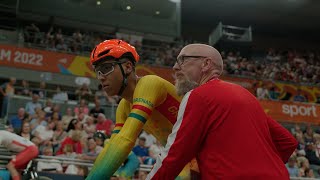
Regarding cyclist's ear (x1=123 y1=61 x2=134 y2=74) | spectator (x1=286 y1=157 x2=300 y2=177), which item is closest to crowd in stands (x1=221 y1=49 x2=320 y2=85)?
spectator (x1=286 y1=157 x2=300 y2=177)

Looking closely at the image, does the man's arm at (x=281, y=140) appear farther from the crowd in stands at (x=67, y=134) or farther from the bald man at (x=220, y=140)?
the crowd in stands at (x=67, y=134)

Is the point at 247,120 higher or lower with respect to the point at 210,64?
lower

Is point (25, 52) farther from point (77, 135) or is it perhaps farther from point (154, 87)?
point (154, 87)

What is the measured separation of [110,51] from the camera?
371 cm

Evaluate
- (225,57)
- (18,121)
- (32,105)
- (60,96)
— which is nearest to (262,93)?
(225,57)

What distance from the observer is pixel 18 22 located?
25375mm

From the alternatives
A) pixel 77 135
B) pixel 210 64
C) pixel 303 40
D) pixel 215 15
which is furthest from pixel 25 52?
pixel 303 40

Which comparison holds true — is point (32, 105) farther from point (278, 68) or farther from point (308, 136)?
point (278, 68)

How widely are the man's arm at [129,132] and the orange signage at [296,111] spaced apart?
54.0 feet

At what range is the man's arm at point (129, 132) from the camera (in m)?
3.08

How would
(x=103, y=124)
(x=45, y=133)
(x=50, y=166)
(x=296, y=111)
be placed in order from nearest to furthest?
(x=50, y=166), (x=45, y=133), (x=103, y=124), (x=296, y=111)

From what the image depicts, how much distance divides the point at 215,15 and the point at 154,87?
27.8m

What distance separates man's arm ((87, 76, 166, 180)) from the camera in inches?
121

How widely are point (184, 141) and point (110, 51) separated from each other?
5.18 feet
